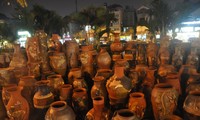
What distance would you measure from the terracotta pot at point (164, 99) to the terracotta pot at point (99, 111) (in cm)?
59

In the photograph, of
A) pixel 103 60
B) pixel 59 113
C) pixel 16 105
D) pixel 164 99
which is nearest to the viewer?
pixel 59 113

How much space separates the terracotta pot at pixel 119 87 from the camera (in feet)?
7.68

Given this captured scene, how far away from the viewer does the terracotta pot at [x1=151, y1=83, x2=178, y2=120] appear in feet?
6.79

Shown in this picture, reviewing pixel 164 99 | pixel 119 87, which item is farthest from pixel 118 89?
pixel 164 99

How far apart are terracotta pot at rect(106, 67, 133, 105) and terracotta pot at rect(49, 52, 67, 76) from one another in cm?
126

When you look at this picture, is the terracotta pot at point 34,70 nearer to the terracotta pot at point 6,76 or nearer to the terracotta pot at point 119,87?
the terracotta pot at point 6,76

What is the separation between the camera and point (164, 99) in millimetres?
2078

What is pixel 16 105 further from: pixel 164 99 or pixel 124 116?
pixel 164 99

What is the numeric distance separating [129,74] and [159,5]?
416 inches

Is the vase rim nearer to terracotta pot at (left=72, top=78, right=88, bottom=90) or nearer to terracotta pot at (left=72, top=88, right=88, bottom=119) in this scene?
terracotta pot at (left=72, top=88, right=88, bottom=119)

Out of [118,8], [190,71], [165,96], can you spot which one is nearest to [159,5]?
[190,71]

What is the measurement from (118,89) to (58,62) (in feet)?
4.76

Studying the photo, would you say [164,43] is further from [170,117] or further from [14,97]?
[14,97]

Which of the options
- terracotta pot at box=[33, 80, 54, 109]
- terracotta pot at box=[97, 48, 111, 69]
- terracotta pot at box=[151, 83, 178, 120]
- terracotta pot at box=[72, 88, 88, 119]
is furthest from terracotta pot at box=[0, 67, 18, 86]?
terracotta pot at box=[151, 83, 178, 120]
